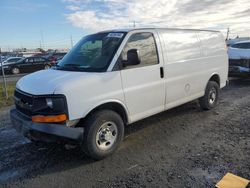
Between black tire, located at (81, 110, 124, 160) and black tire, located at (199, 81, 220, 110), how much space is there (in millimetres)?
2979

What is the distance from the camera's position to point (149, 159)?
→ 4.16m

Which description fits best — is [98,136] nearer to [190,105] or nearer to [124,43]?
[124,43]

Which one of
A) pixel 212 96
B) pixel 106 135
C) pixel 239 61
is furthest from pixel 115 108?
pixel 239 61

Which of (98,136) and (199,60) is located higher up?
(199,60)

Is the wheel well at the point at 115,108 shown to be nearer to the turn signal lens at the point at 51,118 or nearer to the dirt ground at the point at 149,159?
the turn signal lens at the point at 51,118

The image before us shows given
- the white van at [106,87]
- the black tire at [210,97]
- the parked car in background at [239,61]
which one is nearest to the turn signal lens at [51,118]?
the white van at [106,87]

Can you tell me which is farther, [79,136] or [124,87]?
[124,87]

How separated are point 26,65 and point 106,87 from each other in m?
20.8

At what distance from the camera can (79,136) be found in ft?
12.4

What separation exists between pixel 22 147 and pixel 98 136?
5.26 feet

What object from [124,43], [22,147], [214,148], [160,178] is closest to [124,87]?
[124,43]

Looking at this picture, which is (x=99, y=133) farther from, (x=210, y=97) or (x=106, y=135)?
(x=210, y=97)

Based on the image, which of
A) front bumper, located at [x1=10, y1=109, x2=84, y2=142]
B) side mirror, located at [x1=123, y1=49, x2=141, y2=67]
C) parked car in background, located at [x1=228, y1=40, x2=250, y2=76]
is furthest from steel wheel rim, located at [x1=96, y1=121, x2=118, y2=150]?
parked car in background, located at [x1=228, y1=40, x2=250, y2=76]

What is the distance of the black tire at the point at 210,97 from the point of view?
6.50 m
